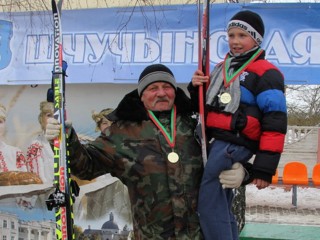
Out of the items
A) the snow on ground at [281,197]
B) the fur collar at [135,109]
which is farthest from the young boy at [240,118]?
the snow on ground at [281,197]

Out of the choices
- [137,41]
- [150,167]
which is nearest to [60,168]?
[150,167]

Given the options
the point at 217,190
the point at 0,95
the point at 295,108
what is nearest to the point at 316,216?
the point at 0,95

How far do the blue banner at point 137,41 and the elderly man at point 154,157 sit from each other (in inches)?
73.7

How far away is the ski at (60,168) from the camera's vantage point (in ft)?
7.42

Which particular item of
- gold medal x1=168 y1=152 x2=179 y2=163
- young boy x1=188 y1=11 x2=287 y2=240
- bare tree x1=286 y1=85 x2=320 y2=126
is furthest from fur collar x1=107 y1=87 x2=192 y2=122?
bare tree x1=286 y1=85 x2=320 y2=126

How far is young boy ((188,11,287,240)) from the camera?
6.95 ft

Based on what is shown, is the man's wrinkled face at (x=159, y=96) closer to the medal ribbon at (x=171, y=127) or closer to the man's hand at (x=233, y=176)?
the medal ribbon at (x=171, y=127)

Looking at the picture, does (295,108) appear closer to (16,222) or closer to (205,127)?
(16,222)

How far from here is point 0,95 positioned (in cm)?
492

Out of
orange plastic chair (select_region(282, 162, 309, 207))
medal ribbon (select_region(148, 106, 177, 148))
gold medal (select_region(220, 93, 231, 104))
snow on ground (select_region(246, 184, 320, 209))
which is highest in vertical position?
gold medal (select_region(220, 93, 231, 104))

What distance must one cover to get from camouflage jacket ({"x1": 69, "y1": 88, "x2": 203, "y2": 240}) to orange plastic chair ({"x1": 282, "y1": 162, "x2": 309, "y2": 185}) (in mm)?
7476

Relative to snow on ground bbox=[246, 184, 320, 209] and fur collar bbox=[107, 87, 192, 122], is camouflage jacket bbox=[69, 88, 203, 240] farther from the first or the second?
snow on ground bbox=[246, 184, 320, 209]

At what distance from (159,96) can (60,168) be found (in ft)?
2.08

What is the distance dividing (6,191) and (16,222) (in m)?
0.37
